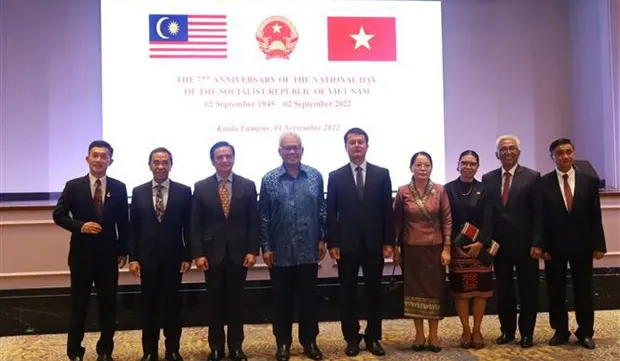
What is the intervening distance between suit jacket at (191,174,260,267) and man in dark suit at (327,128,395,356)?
51cm

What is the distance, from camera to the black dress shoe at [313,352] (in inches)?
130

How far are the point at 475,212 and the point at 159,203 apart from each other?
2.06 meters

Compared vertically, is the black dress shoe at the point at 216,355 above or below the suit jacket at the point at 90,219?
below

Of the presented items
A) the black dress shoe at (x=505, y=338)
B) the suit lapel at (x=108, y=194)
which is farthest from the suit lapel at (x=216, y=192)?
the black dress shoe at (x=505, y=338)

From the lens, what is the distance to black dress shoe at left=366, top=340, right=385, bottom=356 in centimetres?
334

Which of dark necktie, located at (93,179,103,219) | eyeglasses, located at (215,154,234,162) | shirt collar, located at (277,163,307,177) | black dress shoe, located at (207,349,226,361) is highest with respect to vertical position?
eyeglasses, located at (215,154,234,162)

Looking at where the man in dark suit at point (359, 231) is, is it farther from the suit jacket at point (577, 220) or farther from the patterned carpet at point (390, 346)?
the suit jacket at point (577, 220)

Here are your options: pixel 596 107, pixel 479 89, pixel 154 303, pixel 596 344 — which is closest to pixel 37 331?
pixel 154 303

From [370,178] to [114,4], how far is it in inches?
108

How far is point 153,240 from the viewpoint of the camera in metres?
3.22

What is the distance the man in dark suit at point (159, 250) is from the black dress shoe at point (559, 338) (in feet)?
8.19

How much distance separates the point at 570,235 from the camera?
344 centimetres

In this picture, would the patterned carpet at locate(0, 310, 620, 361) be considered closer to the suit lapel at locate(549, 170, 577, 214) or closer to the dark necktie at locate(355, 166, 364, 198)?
the suit lapel at locate(549, 170, 577, 214)

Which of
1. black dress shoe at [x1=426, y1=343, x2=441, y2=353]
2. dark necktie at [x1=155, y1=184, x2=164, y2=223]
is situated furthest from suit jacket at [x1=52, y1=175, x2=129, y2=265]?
black dress shoe at [x1=426, y1=343, x2=441, y2=353]
